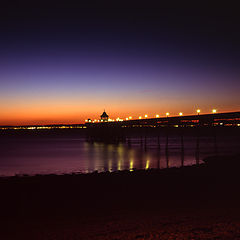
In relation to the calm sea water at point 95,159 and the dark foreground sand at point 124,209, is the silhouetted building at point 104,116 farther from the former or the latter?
the dark foreground sand at point 124,209

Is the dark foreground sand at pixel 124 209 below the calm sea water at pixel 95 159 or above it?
above

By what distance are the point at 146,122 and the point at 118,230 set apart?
225ft

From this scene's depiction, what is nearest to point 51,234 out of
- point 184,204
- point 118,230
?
point 118,230

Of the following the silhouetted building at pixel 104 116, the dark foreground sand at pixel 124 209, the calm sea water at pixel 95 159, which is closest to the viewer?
the dark foreground sand at pixel 124 209

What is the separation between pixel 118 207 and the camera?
12.0 m

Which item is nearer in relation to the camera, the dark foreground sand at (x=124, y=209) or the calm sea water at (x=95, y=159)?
the dark foreground sand at (x=124, y=209)

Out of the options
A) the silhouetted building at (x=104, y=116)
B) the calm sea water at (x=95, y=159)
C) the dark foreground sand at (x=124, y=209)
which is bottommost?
the calm sea water at (x=95, y=159)

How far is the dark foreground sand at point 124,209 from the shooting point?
830cm

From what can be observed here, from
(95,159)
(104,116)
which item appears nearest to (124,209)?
(95,159)

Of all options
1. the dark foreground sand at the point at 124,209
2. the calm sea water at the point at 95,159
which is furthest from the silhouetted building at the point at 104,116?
the dark foreground sand at the point at 124,209

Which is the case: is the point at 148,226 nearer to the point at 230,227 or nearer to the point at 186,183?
the point at 230,227

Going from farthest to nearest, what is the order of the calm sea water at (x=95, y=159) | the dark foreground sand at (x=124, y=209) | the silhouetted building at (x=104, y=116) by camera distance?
1. the silhouetted building at (x=104, y=116)
2. the calm sea water at (x=95, y=159)
3. the dark foreground sand at (x=124, y=209)

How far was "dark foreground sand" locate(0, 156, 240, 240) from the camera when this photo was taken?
8.30 m

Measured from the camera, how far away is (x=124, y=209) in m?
11.6
